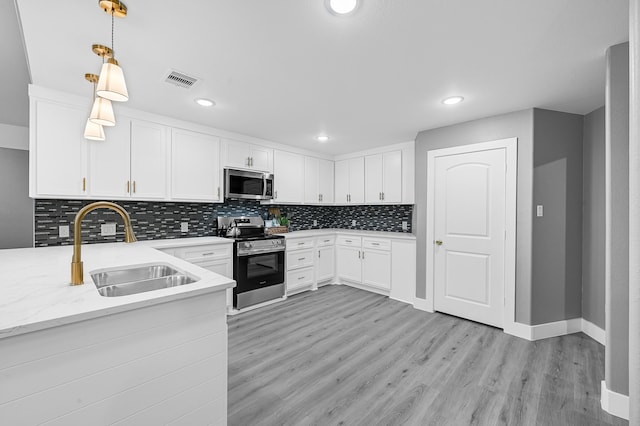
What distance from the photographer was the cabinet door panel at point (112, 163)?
269 centimetres

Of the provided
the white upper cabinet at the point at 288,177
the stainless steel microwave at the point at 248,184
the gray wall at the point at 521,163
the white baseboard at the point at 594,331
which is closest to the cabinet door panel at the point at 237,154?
the stainless steel microwave at the point at 248,184

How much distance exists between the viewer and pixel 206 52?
6.09 feet

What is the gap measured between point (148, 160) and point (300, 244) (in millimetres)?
2232

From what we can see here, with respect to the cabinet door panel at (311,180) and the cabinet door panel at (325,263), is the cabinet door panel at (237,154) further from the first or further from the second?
the cabinet door panel at (325,263)

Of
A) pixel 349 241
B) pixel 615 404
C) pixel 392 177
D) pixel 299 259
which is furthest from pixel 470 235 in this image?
pixel 299 259

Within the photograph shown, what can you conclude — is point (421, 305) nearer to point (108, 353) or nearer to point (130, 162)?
point (108, 353)

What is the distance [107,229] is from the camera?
9.84 ft

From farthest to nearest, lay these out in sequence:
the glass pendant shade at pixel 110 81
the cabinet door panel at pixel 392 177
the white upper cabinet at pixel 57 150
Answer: the cabinet door panel at pixel 392 177, the white upper cabinet at pixel 57 150, the glass pendant shade at pixel 110 81

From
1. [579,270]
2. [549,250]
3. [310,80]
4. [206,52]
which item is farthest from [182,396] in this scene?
[579,270]

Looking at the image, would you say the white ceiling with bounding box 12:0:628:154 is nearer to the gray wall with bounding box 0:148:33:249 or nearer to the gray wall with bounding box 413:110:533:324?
the gray wall with bounding box 413:110:533:324

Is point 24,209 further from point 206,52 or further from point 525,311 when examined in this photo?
point 525,311

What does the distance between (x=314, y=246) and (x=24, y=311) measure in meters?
3.54

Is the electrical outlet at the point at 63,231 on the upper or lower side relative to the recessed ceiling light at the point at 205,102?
lower

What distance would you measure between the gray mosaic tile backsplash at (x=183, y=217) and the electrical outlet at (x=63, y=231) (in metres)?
0.02
